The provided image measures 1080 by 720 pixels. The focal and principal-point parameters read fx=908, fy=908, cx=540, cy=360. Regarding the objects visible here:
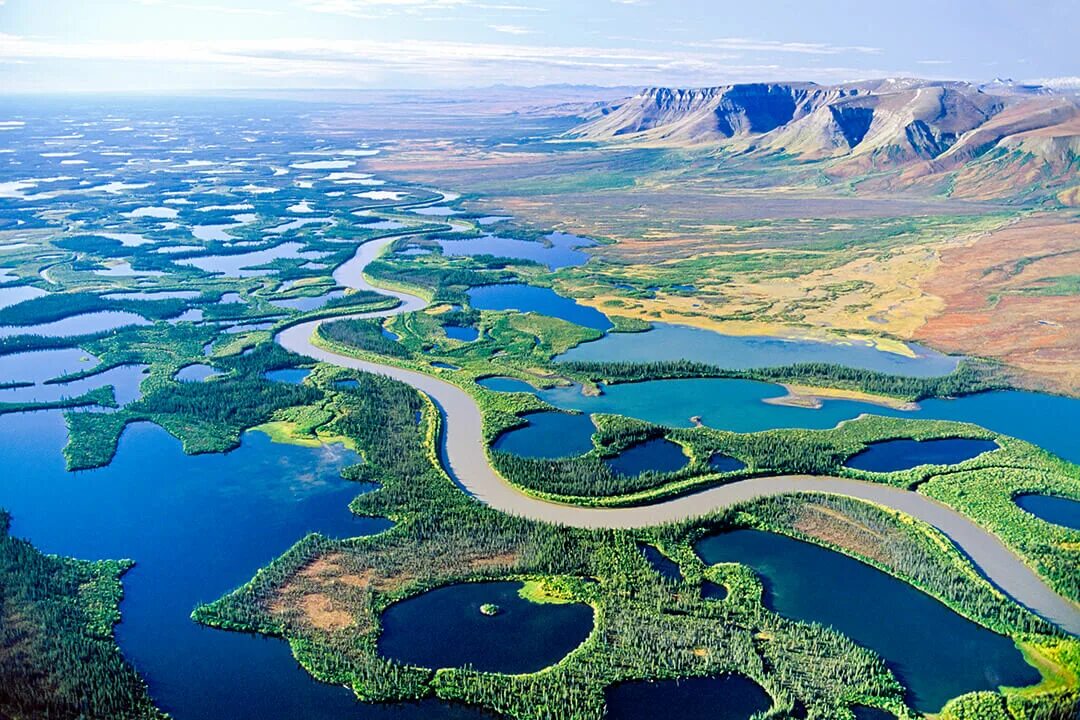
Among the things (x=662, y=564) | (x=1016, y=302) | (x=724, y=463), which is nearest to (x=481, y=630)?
(x=662, y=564)

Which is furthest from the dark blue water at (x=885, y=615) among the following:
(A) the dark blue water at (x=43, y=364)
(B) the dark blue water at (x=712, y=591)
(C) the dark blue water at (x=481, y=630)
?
(A) the dark blue water at (x=43, y=364)

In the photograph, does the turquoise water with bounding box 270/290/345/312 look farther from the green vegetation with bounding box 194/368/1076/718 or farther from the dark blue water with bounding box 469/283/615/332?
the green vegetation with bounding box 194/368/1076/718

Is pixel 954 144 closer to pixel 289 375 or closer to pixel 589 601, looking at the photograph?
pixel 289 375

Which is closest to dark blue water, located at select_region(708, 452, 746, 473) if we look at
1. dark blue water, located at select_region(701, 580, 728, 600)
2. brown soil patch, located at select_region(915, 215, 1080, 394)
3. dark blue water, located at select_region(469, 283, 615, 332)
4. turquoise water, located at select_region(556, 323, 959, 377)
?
dark blue water, located at select_region(701, 580, 728, 600)

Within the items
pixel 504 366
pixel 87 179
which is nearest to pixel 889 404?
pixel 504 366

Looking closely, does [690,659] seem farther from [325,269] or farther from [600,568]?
[325,269]

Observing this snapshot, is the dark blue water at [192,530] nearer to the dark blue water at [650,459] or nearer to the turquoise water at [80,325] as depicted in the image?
the dark blue water at [650,459]
